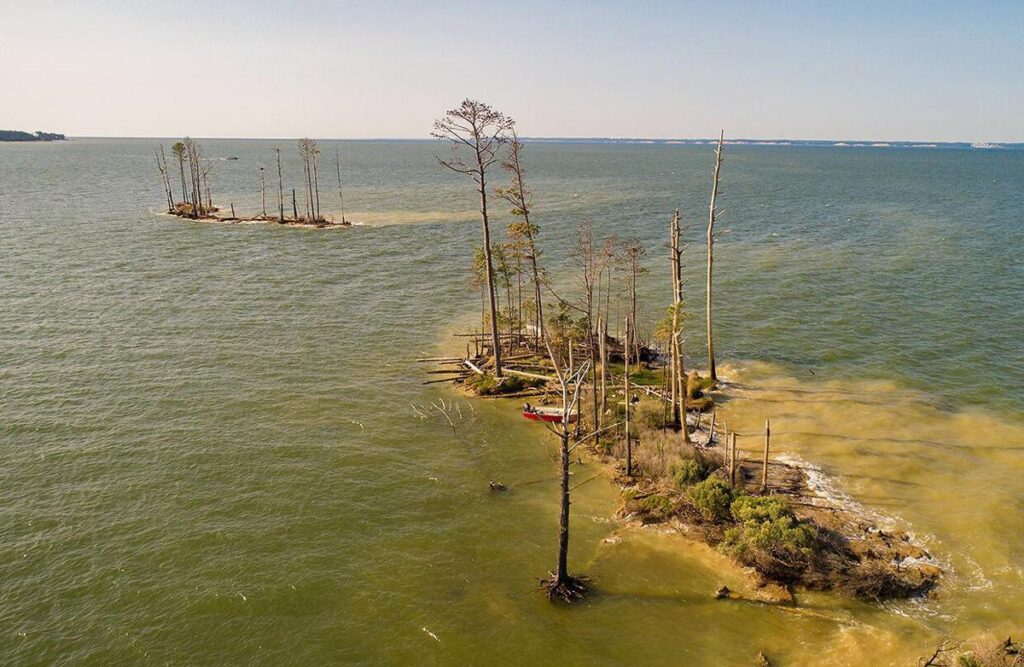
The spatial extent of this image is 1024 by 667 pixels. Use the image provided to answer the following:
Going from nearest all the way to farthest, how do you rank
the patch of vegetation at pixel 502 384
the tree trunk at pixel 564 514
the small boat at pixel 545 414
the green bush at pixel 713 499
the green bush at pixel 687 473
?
the tree trunk at pixel 564 514 → the green bush at pixel 713 499 → the green bush at pixel 687 473 → the small boat at pixel 545 414 → the patch of vegetation at pixel 502 384

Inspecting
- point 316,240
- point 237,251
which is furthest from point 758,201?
point 237,251

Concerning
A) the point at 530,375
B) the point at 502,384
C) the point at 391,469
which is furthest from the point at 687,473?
the point at 502,384

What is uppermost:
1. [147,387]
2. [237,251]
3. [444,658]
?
[237,251]

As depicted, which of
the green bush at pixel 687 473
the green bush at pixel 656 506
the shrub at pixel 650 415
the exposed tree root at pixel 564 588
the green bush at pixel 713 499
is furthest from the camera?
the shrub at pixel 650 415

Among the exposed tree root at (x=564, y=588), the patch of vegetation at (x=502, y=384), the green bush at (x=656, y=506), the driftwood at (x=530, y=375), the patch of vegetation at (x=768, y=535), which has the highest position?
the driftwood at (x=530, y=375)

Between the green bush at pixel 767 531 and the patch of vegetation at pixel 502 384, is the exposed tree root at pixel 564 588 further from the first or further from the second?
the patch of vegetation at pixel 502 384

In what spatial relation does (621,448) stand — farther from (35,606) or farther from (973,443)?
(35,606)

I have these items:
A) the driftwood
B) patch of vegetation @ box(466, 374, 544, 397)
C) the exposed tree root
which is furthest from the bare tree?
the exposed tree root

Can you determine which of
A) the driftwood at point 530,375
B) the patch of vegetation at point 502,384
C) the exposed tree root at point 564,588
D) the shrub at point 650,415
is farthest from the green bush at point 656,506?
the patch of vegetation at point 502,384
